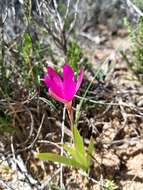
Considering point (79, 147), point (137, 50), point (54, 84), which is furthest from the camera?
point (137, 50)

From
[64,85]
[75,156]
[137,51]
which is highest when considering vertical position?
[137,51]

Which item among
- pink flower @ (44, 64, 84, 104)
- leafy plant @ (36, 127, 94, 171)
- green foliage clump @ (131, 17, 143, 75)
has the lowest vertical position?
leafy plant @ (36, 127, 94, 171)

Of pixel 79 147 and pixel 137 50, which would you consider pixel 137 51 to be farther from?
pixel 79 147

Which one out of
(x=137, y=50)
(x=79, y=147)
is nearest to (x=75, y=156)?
(x=79, y=147)

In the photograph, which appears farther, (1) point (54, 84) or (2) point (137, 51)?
(2) point (137, 51)

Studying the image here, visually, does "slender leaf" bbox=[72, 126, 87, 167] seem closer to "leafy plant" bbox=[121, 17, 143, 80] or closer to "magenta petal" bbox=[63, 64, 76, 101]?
"magenta petal" bbox=[63, 64, 76, 101]

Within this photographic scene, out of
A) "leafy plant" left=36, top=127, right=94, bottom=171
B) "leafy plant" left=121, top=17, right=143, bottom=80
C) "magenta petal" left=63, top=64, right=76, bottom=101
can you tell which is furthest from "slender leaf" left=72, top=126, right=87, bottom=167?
Answer: "leafy plant" left=121, top=17, right=143, bottom=80

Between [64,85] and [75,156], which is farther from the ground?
[64,85]

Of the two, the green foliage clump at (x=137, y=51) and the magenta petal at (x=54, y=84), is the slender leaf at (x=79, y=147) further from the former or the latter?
the green foliage clump at (x=137, y=51)

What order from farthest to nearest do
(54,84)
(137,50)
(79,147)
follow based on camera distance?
1. (137,50)
2. (79,147)
3. (54,84)

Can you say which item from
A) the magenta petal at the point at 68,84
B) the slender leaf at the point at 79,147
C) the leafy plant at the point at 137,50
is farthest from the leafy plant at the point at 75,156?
the leafy plant at the point at 137,50
